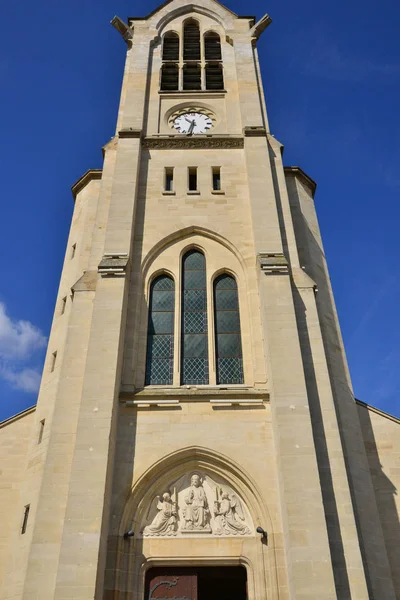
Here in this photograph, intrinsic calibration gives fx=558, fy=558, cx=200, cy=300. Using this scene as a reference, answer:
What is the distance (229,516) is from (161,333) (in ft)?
17.4

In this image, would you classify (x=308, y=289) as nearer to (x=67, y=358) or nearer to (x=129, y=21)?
(x=67, y=358)

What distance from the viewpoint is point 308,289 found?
1542 cm

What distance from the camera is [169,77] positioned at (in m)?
25.0

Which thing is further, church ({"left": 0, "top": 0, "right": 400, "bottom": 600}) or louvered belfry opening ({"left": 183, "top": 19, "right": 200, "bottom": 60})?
louvered belfry opening ({"left": 183, "top": 19, "right": 200, "bottom": 60})

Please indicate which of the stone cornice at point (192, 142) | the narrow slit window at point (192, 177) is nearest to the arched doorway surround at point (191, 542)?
the narrow slit window at point (192, 177)

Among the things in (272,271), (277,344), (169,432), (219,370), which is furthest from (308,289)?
(169,432)

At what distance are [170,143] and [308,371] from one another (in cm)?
1055

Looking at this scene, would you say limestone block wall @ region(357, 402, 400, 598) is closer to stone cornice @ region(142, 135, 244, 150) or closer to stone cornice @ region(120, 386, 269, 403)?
stone cornice @ region(120, 386, 269, 403)

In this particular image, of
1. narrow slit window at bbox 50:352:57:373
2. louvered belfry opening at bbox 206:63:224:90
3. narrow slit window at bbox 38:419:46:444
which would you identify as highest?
louvered belfry opening at bbox 206:63:224:90

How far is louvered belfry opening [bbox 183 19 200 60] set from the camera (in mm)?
26952

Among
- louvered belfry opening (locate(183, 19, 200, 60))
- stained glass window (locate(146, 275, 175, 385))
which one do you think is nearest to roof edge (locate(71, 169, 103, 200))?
stained glass window (locate(146, 275, 175, 385))

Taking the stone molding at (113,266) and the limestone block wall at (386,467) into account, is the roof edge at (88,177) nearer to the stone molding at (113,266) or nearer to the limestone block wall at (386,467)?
the stone molding at (113,266)

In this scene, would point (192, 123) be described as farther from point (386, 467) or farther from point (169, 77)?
point (386, 467)

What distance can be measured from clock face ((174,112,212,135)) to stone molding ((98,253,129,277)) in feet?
25.6
